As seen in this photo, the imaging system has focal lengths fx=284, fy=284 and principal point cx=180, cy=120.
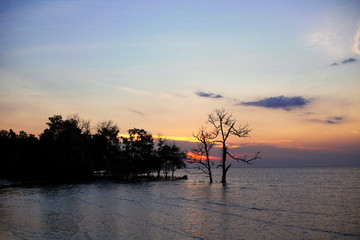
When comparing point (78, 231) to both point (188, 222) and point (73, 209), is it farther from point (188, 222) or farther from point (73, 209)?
point (73, 209)

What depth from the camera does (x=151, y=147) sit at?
97.4 meters

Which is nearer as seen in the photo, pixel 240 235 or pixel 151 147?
pixel 240 235

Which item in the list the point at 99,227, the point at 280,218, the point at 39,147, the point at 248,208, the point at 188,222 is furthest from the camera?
the point at 39,147

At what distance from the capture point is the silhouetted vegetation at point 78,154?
84.7m

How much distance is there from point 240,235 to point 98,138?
92332 mm

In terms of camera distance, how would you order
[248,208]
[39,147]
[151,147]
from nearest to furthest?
[248,208] → [39,147] → [151,147]

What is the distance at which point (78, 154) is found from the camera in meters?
87.8

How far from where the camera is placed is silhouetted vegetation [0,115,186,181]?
84.7 meters

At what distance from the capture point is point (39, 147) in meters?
85.2

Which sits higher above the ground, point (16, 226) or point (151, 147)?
point (151, 147)

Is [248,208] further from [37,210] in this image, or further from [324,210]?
[37,210]

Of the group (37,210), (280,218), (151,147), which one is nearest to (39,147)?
(151,147)

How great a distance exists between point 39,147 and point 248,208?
77.0m

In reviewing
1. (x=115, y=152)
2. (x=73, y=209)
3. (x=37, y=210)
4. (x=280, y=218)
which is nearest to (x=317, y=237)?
(x=280, y=218)
